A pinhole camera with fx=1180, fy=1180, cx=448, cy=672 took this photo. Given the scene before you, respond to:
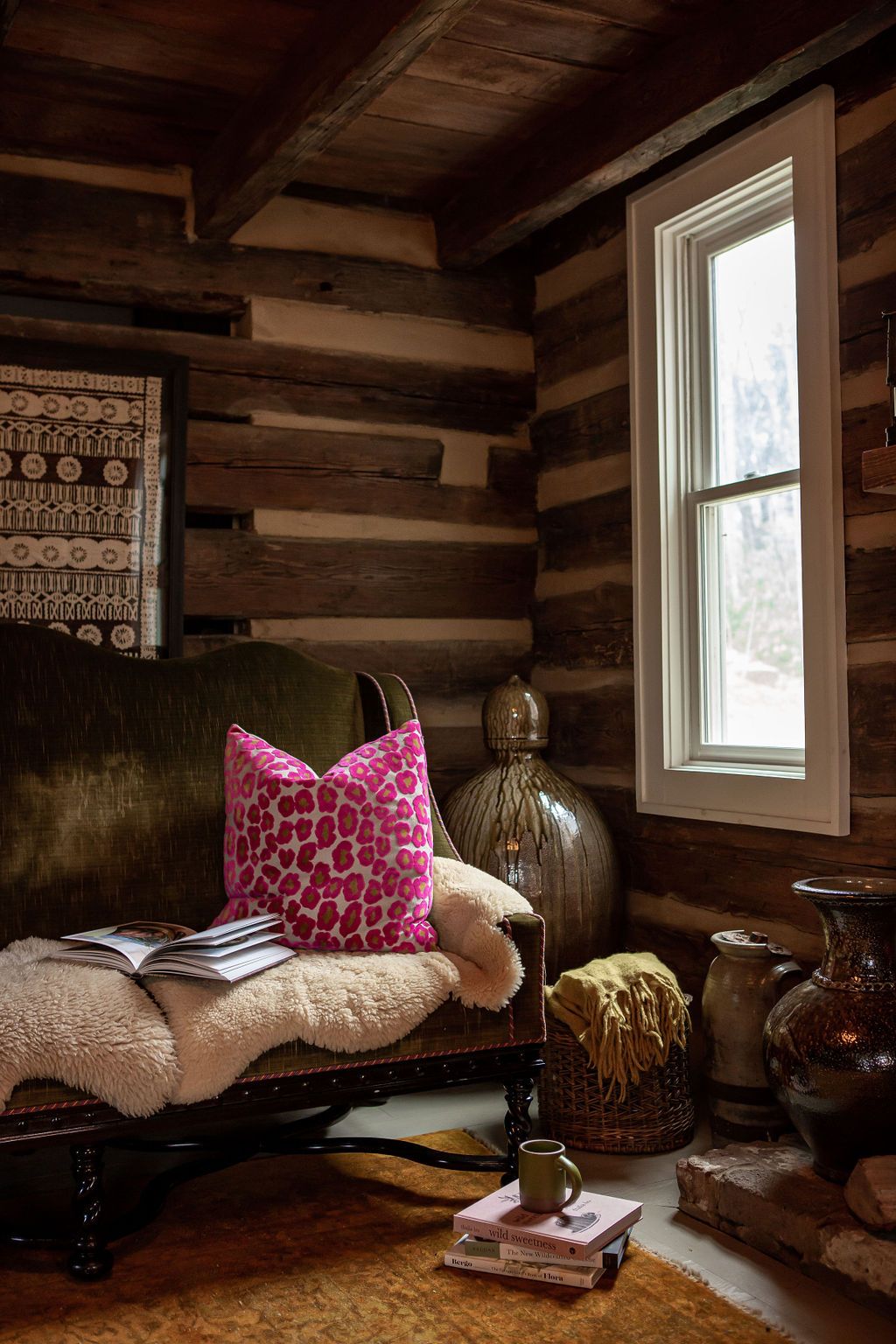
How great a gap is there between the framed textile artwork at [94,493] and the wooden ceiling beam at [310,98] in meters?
0.51

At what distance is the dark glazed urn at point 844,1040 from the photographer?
2127 millimetres

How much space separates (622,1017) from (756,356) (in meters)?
1.74

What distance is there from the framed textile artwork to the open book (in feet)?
3.86

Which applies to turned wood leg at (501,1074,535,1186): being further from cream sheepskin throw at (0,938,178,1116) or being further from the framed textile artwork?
the framed textile artwork

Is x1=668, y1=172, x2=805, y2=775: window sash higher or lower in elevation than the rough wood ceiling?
lower

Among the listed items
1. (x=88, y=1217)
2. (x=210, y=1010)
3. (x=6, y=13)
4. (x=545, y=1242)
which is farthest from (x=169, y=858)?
(x=6, y=13)

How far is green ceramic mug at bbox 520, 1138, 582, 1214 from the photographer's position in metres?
1.99

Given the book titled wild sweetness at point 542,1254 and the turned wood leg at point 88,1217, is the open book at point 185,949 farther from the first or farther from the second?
the book titled wild sweetness at point 542,1254

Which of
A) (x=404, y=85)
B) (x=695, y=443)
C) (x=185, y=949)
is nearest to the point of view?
(x=185, y=949)

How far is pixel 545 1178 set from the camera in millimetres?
1991

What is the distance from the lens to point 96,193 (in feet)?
11.1

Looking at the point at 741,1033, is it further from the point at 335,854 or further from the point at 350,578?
the point at 350,578

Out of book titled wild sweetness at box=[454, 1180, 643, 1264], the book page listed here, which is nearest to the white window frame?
book titled wild sweetness at box=[454, 1180, 643, 1264]

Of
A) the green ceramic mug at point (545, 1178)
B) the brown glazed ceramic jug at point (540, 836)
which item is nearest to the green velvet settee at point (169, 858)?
the green ceramic mug at point (545, 1178)
